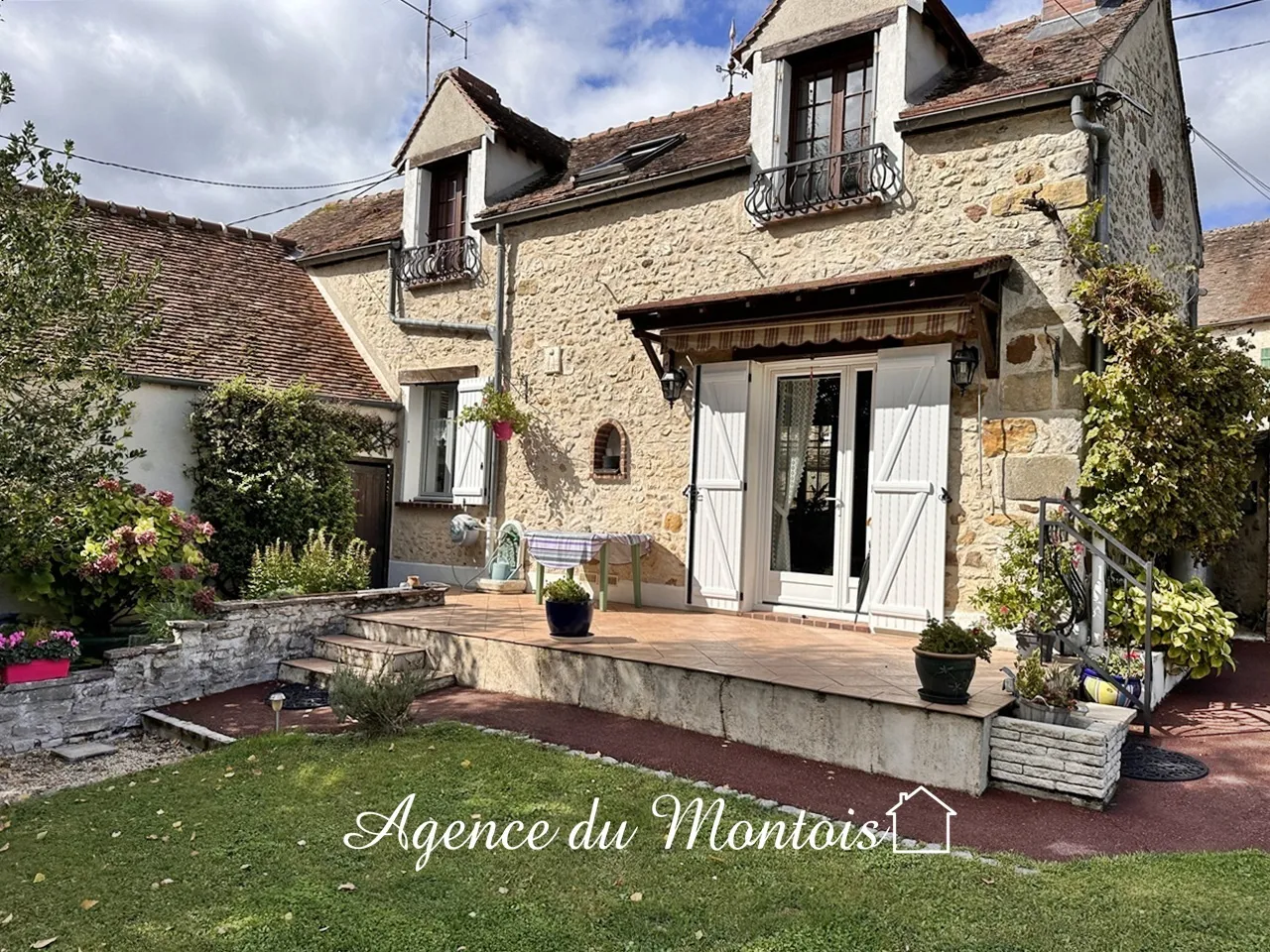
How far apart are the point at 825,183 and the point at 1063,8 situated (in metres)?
3.27

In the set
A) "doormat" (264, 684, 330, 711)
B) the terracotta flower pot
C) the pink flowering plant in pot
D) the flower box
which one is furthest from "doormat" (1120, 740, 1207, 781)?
the flower box

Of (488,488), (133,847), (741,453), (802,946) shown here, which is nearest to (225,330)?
(488,488)

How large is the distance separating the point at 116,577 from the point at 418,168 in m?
7.56

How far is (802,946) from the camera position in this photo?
125 inches

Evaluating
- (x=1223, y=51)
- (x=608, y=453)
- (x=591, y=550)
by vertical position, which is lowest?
(x=591, y=550)

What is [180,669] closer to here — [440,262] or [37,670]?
[37,670]

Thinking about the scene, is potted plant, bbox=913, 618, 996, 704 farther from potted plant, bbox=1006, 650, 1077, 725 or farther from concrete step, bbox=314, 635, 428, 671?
concrete step, bbox=314, 635, 428, 671

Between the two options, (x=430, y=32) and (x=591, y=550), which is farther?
(x=430, y=32)

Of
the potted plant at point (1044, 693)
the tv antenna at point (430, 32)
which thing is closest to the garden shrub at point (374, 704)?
the potted plant at point (1044, 693)

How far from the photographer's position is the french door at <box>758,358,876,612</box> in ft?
27.9

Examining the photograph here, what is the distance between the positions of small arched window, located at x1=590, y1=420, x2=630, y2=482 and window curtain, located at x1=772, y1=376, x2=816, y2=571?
77.7 inches

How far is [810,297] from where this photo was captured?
786 cm

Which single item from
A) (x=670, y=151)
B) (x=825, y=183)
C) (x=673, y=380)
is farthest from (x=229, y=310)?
(x=825, y=183)

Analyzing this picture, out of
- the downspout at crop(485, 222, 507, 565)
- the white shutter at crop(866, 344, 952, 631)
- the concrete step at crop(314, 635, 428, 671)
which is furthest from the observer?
the downspout at crop(485, 222, 507, 565)
